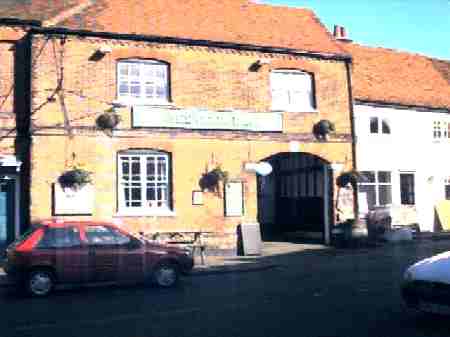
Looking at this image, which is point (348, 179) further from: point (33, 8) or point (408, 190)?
point (33, 8)

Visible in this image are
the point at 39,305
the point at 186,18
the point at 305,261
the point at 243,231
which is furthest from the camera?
the point at 186,18

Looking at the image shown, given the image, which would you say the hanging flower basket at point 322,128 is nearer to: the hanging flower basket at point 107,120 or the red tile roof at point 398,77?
the red tile roof at point 398,77

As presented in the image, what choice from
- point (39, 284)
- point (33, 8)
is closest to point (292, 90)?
point (33, 8)

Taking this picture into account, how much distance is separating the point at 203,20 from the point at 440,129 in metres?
11.3

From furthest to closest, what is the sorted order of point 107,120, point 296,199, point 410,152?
1. point 410,152
2. point 296,199
3. point 107,120

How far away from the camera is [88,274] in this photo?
11.7 m

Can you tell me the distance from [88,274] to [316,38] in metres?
13.4

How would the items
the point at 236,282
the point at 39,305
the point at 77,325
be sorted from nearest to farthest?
the point at 77,325 < the point at 39,305 < the point at 236,282

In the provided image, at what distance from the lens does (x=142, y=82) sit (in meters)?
17.8

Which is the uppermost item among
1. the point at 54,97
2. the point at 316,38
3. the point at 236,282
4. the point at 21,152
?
the point at 316,38

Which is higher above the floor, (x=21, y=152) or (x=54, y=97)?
(x=54, y=97)

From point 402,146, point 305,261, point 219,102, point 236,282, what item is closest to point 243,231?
point 305,261

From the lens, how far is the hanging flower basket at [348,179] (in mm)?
19978

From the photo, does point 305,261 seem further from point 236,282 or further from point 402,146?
point 402,146
